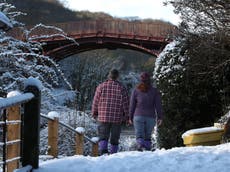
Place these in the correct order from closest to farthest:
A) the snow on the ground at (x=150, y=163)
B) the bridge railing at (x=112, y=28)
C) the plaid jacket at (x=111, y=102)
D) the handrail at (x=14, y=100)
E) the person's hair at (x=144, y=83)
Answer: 1. the handrail at (x=14, y=100)
2. the snow on the ground at (x=150, y=163)
3. the plaid jacket at (x=111, y=102)
4. the person's hair at (x=144, y=83)
5. the bridge railing at (x=112, y=28)

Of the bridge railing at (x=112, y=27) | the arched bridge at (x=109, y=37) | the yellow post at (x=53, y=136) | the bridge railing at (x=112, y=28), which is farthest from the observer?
the bridge railing at (x=112, y=27)

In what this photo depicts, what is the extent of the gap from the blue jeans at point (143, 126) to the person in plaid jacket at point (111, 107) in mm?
216

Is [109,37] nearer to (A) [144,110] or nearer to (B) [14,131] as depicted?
(A) [144,110]

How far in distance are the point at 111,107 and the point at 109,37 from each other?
1045 inches

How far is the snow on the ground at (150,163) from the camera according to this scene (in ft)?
16.4

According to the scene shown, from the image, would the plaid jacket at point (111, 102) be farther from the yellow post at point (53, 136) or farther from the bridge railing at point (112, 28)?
the bridge railing at point (112, 28)

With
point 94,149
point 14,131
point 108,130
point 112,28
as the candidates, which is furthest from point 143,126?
point 112,28

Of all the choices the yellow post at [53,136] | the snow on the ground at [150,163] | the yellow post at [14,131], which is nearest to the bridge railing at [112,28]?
the yellow post at [53,136]

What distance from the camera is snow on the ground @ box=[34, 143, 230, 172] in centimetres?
499

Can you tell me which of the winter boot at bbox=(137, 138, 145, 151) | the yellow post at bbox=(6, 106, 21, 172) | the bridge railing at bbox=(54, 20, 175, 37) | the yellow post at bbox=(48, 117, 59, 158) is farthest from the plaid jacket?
the bridge railing at bbox=(54, 20, 175, 37)

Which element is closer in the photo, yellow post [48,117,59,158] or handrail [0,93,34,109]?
handrail [0,93,34,109]

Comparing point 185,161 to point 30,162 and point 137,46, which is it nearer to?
point 30,162

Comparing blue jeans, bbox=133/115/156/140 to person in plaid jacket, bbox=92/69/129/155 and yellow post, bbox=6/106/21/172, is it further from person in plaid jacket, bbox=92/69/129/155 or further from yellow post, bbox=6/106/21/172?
yellow post, bbox=6/106/21/172

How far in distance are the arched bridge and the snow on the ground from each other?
24.6 m
